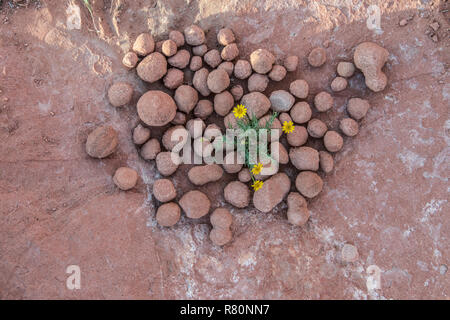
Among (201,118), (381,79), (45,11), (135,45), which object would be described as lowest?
(201,118)

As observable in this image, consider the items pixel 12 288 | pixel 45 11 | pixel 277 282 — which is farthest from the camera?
pixel 45 11

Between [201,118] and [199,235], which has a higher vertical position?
[201,118]

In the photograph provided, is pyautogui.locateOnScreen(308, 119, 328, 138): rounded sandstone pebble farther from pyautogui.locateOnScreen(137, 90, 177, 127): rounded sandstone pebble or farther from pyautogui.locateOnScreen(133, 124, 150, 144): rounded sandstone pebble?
pyautogui.locateOnScreen(133, 124, 150, 144): rounded sandstone pebble

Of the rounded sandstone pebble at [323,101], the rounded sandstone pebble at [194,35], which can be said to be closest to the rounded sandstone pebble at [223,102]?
the rounded sandstone pebble at [194,35]

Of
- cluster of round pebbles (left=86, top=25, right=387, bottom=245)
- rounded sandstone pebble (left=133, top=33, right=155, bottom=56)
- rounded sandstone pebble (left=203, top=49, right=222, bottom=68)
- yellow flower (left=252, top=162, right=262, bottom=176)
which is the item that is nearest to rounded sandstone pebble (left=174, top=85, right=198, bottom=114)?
cluster of round pebbles (left=86, top=25, right=387, bottom=245)

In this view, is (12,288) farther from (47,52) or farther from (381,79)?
(381,79)

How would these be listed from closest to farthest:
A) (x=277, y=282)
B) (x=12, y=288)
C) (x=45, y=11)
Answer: (x=12, y=288) → (x=277, y=282) → (x=45, y=11)

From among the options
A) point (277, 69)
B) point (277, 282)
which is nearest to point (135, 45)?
point (277, 69)

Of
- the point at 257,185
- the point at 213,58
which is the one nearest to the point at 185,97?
the point at 213,58

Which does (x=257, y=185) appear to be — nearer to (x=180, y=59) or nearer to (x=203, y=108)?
(x=203, y=108)

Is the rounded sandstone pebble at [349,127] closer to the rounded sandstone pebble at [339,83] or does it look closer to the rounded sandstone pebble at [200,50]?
the rounded sandstone pebble at [339,83]
